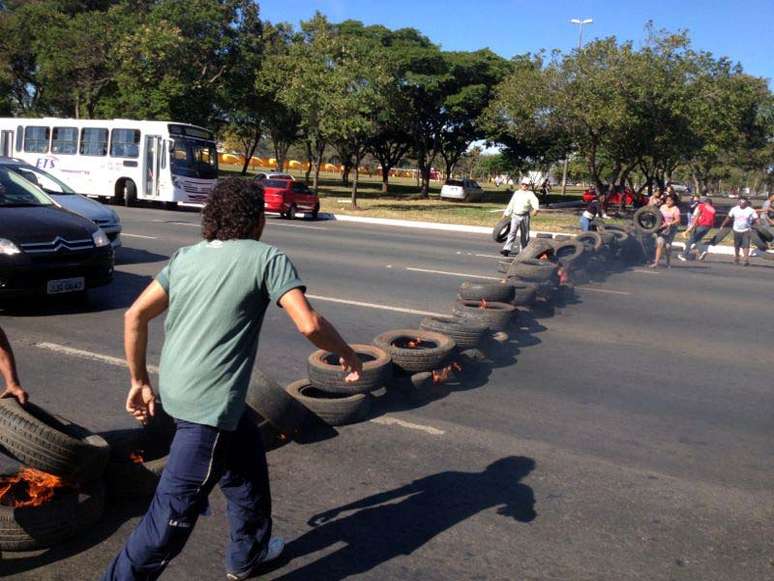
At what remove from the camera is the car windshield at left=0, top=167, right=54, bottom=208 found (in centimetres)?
943

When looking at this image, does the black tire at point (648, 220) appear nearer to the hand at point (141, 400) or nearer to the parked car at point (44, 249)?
the parked car at point (44, 249)

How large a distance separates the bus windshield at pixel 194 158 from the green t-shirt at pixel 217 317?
25.2 meters

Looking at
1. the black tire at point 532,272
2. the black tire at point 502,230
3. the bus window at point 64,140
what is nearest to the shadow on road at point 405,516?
the black tire at point 532,272

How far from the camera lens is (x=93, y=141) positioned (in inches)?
1128

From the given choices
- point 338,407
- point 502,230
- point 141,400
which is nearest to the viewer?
point 141,400

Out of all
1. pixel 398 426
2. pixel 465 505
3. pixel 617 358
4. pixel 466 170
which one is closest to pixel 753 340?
pixel 617 358

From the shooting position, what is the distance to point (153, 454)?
185 inches

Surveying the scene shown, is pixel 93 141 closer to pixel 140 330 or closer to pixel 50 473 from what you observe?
pixel 50 473

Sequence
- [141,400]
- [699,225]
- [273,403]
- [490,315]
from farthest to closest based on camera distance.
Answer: [699,225] → [490,315] → [273,403] → [141,400]

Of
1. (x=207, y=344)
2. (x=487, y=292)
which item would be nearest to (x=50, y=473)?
(x=207, y=344)

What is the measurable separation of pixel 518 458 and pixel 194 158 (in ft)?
81.3

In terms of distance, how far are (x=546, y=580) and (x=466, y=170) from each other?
113437 millimetres

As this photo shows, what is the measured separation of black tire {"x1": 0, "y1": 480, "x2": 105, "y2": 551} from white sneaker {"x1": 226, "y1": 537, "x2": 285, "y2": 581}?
2.85 ft

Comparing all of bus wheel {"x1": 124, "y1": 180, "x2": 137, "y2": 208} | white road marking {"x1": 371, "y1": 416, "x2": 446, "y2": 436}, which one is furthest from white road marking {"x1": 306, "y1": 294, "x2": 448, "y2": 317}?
bus wheel {"x1": 124, "y1": 180, "x2": 137, "y2": 208}
